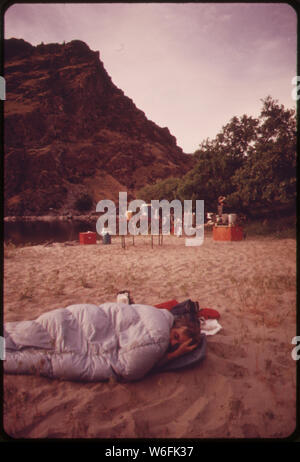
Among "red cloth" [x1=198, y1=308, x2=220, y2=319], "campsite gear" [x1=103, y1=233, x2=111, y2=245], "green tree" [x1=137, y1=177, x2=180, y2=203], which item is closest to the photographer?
"red cloth" [x1=198, y1=308, x2=220, y2=319]

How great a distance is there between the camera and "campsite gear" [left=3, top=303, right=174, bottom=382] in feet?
6.73

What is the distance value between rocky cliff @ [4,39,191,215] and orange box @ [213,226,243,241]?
138 feet

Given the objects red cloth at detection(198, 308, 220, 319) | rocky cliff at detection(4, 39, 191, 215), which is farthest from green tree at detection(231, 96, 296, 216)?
rocky cliff at detection(4, 39, 191, 215)

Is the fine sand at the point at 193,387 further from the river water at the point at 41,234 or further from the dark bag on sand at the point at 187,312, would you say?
the river water at the point at 41,234

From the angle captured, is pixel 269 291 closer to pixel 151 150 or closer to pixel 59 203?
pixel 59 203

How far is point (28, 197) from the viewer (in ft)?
166

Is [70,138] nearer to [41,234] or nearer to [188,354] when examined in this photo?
[41,234]

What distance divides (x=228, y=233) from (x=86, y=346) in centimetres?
963

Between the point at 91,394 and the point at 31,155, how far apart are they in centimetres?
6084

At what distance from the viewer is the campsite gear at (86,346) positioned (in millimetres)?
2053

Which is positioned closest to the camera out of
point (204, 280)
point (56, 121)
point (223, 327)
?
point (223, 327)

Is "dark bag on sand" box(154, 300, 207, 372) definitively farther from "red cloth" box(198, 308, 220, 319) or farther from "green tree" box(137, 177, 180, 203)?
"green tree" box(137, 177, 180, 203)

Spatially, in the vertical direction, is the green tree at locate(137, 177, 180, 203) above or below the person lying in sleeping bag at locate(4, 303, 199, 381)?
above
